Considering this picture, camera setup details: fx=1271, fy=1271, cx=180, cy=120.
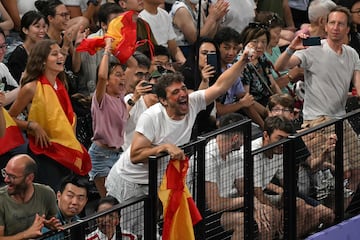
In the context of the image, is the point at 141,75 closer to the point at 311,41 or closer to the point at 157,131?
the point at 311,41

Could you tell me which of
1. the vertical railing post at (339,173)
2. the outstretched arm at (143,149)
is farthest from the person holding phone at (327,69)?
the outstretched arm at (143,149)

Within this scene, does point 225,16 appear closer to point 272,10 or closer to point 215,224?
point 272,10

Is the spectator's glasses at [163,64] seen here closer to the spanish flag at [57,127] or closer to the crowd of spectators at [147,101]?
the crowd of spectators at [147,101]

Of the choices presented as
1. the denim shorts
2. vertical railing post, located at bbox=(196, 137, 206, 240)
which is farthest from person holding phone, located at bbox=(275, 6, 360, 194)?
vertical railing post, located at bbox=(196, 137, 206, 240)

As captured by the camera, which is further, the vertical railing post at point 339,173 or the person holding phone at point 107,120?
the vertical railing post at point 339,173

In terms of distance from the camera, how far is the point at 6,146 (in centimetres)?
1016

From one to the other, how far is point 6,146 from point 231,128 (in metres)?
1.81

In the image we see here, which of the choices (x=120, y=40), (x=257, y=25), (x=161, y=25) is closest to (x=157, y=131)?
(x=120, y=40)

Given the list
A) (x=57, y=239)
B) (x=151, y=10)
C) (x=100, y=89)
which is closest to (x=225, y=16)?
(x=151, y=10)

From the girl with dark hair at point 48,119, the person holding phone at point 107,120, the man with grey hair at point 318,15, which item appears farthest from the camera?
the man with grey hair at point 318,15

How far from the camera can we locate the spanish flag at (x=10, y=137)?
10.1 meters

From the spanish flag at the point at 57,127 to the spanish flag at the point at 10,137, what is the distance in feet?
0.34

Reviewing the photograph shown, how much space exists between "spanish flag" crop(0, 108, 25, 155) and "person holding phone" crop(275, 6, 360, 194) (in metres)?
2.71

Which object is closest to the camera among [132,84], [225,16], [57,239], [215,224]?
[57,239]
